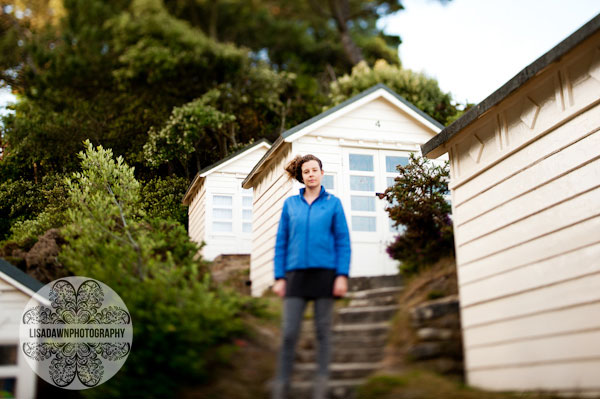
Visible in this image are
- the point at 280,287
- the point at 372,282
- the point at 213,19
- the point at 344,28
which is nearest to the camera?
the point at 280,287

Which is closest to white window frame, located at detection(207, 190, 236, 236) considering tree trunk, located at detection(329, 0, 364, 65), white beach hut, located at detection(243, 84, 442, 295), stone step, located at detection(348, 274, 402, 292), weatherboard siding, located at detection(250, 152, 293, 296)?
weatherboard siding, located at detection(250, 152, 293, 296)

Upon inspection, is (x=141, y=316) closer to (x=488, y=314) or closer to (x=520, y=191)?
(x=488, y=314)

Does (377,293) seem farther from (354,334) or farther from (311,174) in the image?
(311,174)

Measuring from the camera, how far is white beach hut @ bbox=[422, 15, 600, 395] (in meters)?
5.18

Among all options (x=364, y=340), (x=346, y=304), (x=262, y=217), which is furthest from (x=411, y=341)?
(x=262, y=217)

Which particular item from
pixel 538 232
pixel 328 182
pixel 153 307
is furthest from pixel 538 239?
pixel 328 182

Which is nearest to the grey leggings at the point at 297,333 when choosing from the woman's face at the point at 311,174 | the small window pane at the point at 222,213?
the woman's face at the point at 311,174

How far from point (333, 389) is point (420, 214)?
15.1ft

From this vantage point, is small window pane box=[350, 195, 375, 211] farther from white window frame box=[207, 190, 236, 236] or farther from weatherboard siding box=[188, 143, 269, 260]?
white window frame box=[207, 190, 236, 236]

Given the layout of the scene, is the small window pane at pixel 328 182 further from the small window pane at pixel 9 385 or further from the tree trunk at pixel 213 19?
the tree trunk at pixel 213 19

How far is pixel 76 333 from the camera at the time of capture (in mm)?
7633

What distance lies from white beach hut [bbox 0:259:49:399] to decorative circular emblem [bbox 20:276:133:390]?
0.26 feet

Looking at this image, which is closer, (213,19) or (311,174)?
(311,174)

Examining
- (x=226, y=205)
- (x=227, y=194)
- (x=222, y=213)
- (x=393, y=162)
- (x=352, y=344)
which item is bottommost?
(x=352, y=344)
